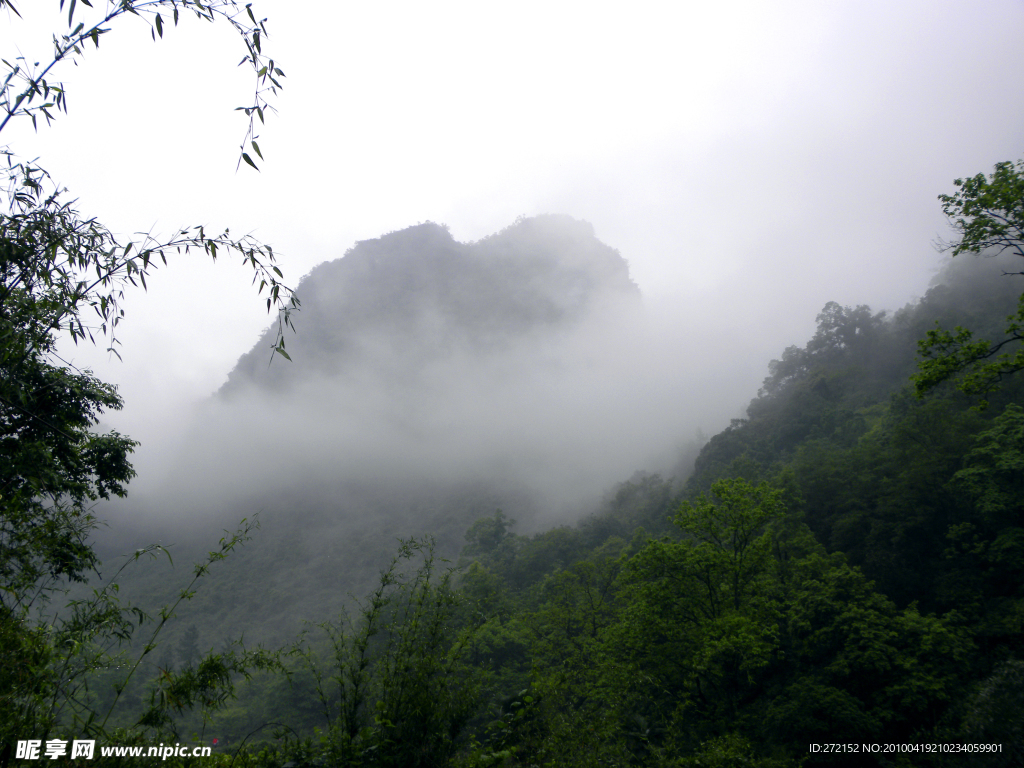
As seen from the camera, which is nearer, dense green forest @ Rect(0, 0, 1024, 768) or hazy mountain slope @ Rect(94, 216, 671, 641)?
dense green forest @ Rect(0, 0, 1024, 768)

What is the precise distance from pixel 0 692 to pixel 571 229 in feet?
481

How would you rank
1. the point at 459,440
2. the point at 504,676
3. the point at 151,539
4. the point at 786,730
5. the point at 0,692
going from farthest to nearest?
the point at 459,440, the point at 151,539, the point at 504,676, the point at 786,730, the point at 0,692

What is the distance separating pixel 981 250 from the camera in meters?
7.33

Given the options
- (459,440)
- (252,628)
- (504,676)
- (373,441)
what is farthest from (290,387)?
(504,676)

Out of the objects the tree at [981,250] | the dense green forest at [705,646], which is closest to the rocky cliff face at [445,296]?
the dense green forest at [705,646]

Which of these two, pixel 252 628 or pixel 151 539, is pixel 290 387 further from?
pixel 252 628

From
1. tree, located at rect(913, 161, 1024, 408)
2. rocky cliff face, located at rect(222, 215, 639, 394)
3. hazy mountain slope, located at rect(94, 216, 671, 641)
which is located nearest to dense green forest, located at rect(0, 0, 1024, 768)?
tree, located at rect(913, 161, 1024, 408)

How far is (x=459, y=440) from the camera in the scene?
123438 mm

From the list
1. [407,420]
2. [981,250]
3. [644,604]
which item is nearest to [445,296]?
[407,420]

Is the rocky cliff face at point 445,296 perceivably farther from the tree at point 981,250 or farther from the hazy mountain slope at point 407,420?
the tree at point 981,250

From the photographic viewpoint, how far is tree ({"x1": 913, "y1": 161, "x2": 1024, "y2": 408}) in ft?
23.0

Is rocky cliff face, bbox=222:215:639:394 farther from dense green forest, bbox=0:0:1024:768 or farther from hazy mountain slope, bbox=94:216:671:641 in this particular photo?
dense green forest, bbox=0:0:1024:768

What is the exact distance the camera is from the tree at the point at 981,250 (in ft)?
23.0

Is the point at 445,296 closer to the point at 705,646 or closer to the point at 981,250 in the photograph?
the point at 705,646
